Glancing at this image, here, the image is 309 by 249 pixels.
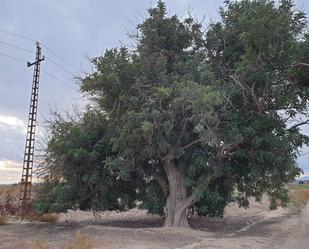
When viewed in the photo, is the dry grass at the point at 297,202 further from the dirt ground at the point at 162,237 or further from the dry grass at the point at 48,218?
the dry grass at the point at 48,218

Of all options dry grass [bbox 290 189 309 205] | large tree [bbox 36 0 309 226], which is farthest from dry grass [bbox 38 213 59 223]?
dry grass [bbox 290 189 309 205]

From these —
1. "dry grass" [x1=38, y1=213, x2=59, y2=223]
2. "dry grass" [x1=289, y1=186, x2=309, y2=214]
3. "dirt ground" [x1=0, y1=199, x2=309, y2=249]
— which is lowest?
"dirt ground" [x1=0, y1=199, x2=309, y2=249]

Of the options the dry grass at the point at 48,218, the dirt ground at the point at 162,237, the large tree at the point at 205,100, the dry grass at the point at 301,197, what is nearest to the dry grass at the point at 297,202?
the dry grass at the point at 301,197

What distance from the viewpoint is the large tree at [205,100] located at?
55.0 feet

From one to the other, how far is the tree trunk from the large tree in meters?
0.04

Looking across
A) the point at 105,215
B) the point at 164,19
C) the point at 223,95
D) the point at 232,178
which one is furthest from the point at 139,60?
the point at 105,215

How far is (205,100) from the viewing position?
50.3 ft

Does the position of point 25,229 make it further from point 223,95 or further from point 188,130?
point 223,95

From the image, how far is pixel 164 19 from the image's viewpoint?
789 inches

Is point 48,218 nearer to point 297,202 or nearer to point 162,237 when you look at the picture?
point 162,237

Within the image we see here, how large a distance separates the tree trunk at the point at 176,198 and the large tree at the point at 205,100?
0.04m

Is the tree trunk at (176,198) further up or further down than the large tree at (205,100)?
further down

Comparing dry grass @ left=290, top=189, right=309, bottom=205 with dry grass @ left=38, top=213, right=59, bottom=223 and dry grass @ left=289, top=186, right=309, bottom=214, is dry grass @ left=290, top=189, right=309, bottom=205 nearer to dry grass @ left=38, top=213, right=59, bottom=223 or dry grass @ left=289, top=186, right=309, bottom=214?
dry grass @ left=289, top=186, right=309, bottom=214

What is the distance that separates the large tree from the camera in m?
16.8
